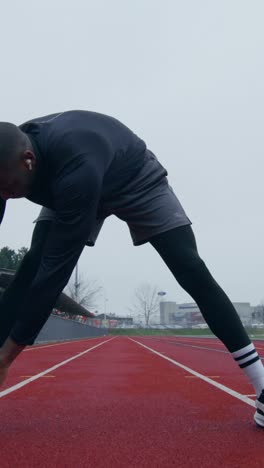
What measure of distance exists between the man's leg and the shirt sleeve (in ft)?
2.17

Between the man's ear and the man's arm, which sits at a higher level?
the man's ear

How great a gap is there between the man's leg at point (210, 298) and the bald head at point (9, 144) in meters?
0.93

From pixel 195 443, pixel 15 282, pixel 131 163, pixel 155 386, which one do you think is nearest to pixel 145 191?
pixel 131 163

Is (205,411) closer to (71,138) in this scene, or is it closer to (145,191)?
(145,191)

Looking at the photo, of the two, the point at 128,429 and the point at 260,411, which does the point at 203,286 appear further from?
the point at 128,429

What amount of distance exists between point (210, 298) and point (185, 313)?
396ft

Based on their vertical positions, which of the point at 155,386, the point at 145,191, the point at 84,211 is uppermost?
the point at 145,191

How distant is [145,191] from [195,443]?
1264 mm

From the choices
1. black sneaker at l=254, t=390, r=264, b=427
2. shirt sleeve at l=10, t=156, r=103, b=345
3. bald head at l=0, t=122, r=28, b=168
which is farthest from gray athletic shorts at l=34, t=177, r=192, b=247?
black sneaker at l=254, t=390, r=264, b=427

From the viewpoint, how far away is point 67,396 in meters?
4.35

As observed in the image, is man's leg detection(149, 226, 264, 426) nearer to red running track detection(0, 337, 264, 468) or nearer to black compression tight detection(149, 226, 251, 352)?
black compression tight detection(149, 226, 251, 352)

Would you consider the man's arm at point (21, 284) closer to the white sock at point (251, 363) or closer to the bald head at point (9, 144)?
the bald head at point (9, 144)

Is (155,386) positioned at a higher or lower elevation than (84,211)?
lower

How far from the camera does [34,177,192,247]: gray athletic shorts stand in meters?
2.70
